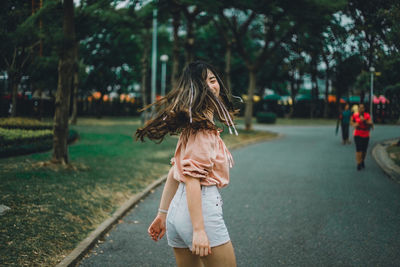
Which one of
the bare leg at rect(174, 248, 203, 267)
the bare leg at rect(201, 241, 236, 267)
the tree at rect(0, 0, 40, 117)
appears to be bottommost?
the bare leg at rect(174, 248, 203, 267)

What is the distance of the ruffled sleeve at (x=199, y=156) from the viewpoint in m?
2.21

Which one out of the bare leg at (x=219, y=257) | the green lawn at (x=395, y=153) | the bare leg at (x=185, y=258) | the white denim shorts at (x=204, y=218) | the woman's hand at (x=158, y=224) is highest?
the white denim shorts at (x=204, y=218)

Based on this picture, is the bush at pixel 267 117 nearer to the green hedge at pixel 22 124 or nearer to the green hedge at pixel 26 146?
the green hedge at pixel 26 146

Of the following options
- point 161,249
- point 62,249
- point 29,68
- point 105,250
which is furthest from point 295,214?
point 29,68

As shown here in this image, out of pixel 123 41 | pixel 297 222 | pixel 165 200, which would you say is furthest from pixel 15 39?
pixel 123 41

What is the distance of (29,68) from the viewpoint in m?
6.93

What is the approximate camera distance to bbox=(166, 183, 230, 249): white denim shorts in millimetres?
2238

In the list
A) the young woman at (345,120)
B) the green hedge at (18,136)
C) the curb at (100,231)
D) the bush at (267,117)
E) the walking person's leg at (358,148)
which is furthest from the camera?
the bush at (267,117)

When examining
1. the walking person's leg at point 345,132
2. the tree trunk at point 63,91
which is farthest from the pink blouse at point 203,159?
the walking person's leg at point 345,132

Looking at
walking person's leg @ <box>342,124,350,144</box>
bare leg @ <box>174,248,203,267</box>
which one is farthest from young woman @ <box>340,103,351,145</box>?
bare leg @ <box>174,248,203,267</box>

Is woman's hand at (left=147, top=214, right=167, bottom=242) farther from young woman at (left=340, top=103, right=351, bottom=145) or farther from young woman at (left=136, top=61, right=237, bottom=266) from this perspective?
young woman at (left=340, top=103, right=351, bottom=145)

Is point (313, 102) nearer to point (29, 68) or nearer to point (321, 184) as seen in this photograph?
point (321, 184)

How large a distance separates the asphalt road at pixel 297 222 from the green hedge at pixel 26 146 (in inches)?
81.8

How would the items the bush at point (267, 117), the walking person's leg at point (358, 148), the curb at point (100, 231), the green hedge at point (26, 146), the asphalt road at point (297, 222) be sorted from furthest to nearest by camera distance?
the bush at point (267, 117) < the walking person's leg at point (358, 148) < the green hedge at point (26, 146) < the asphalt road at point (297, 222) < the curb at point (100, 231)
